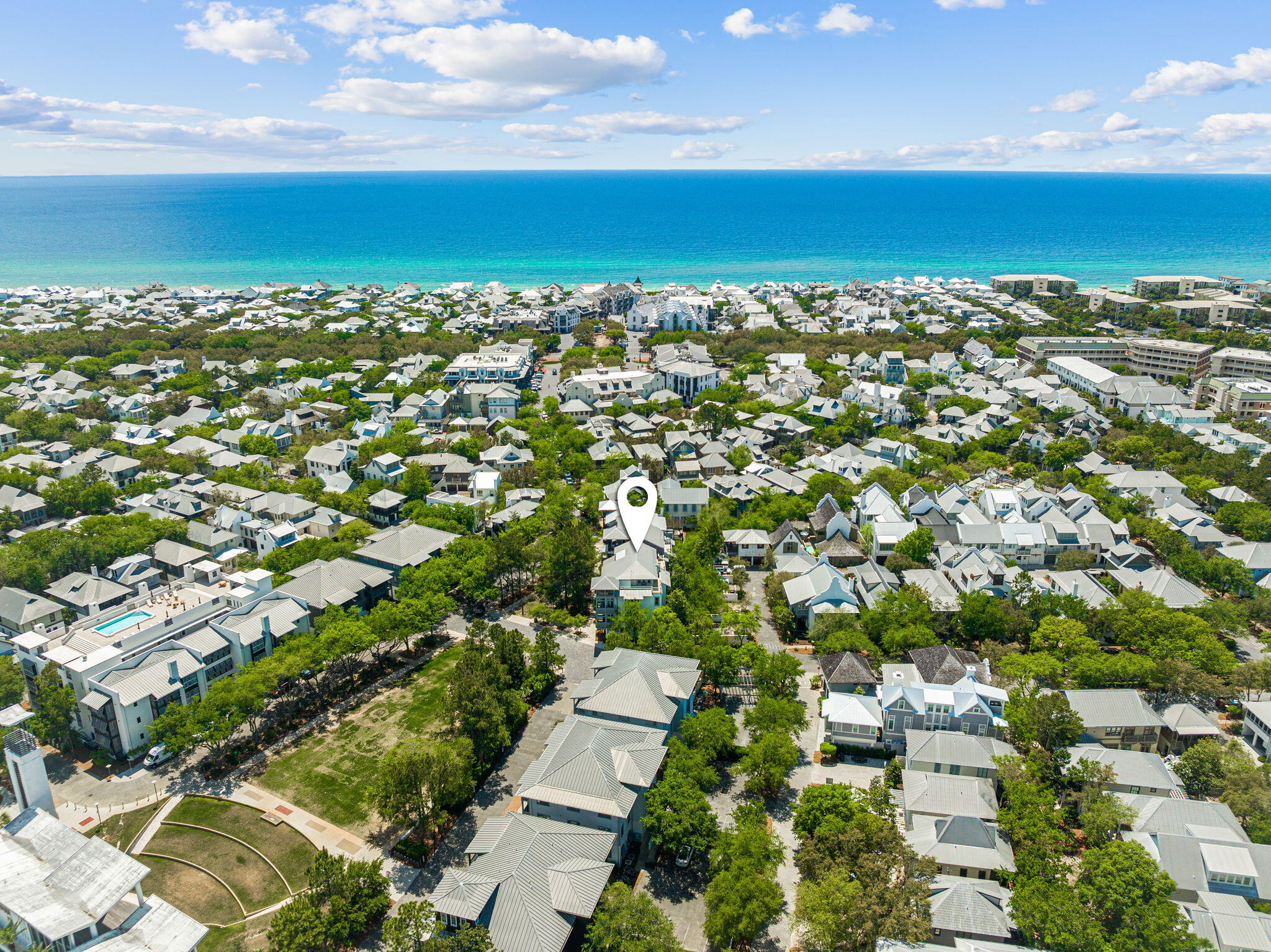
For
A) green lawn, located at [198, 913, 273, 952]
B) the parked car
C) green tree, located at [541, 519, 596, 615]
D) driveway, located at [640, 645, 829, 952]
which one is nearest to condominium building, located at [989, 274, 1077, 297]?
green tree, located at [541, 519, 596, 615]

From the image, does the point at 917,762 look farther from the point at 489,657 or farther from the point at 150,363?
the point at 150,363

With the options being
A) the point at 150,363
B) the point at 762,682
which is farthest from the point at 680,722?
the point at 150,363

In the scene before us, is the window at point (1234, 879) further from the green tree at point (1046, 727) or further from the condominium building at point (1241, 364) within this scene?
the condominium building at point (1241, 364)

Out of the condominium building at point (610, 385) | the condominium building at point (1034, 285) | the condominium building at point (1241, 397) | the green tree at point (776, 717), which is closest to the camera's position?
the green tree at point (776, 717)

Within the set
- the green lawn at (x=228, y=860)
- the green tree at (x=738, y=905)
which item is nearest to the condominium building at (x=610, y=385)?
the green lawn at (x=228, y=860)

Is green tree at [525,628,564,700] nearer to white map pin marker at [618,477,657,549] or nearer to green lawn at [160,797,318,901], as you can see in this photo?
white map pin marker at [618,477,657,549]

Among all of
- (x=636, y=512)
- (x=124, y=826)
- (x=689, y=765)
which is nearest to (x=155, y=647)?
(x=124, y=826)
